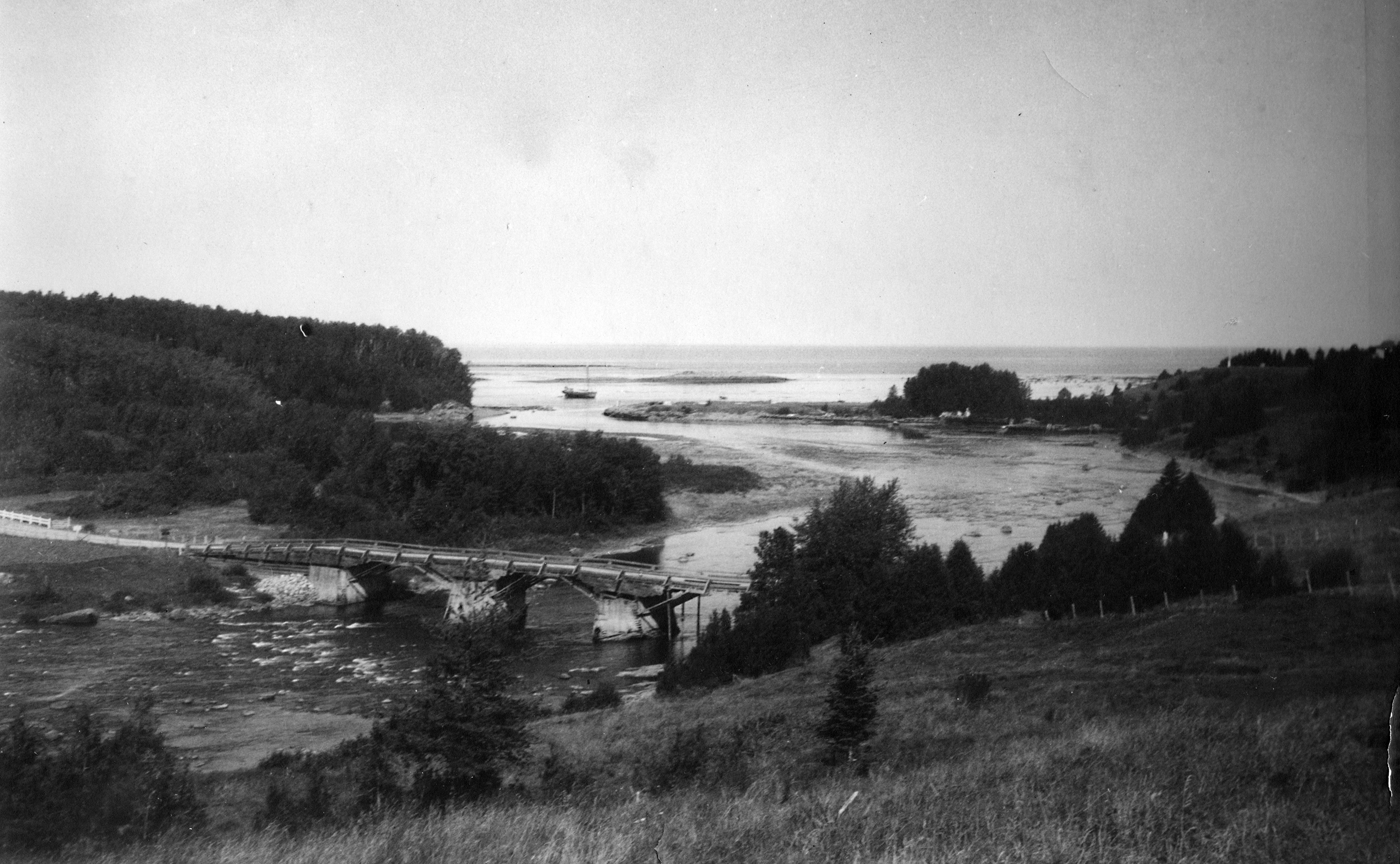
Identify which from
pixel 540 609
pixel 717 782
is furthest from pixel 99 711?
pixel 717 782

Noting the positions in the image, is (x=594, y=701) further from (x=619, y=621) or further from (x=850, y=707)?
(x=850, y=707)

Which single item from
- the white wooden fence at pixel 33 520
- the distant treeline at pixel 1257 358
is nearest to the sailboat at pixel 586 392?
the white wooden fence at pixel 33 520

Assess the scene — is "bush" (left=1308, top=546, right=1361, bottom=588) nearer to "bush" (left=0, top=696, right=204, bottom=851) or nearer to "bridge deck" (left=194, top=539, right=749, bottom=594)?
"bridge deck" (left=194, top=539, right=749, bottom=594)

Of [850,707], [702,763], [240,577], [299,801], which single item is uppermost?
[240,577]

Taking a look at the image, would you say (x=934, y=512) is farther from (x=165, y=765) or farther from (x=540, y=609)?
(x=165, y=765)

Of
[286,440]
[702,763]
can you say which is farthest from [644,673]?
[286,440]

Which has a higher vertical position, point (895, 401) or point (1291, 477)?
point (895, 401)
